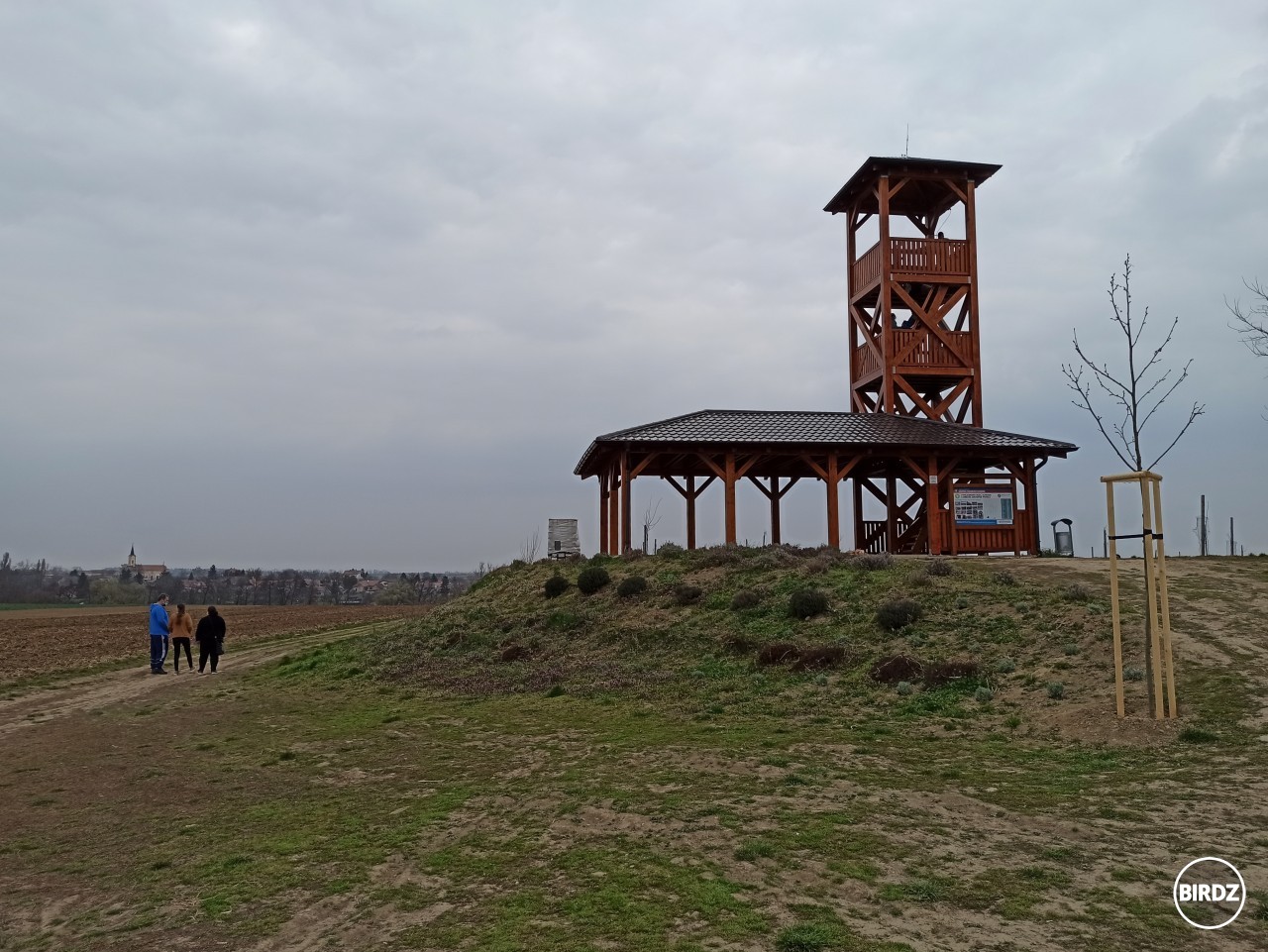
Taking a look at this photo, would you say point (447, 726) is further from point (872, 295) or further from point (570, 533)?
A: point (872, 295)

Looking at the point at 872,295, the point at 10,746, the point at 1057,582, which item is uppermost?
the point at 872,295

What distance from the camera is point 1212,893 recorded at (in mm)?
5254

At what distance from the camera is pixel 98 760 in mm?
10750

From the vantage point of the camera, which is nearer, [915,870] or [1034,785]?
[915,870]

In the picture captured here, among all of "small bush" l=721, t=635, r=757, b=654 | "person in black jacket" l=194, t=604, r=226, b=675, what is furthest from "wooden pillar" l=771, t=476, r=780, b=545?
"person in black jacket" l=194, t=604, r=226, b=675

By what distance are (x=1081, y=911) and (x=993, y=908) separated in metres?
0.47

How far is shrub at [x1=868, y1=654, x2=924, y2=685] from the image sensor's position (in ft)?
40.8

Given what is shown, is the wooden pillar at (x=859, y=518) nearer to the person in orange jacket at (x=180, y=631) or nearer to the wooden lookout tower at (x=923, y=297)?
the wooden lookout tower at (x=923, y=297)

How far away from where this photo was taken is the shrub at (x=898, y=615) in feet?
47.6

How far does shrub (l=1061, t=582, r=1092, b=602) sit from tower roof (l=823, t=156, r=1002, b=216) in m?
17.5

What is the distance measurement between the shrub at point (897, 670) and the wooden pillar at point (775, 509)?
46.2 feet

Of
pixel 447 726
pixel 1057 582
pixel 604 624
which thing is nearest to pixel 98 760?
pixel 447 726

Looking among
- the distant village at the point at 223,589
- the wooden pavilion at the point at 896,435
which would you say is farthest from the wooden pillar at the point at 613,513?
the distant village at the point at 223,589

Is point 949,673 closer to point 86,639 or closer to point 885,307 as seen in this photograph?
point 885,307
